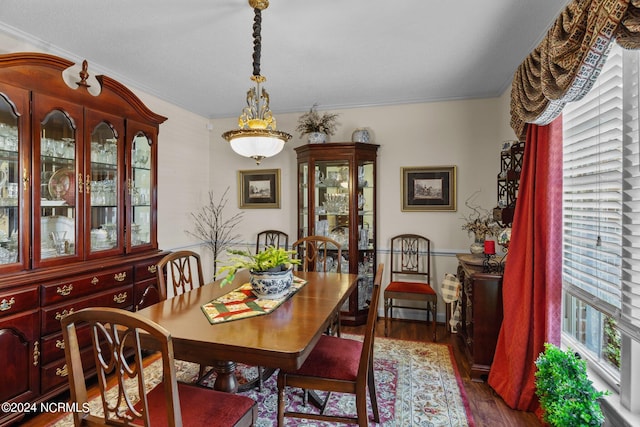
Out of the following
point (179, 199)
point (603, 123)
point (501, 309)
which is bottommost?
point (501, 309)

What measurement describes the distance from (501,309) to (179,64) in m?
3.21

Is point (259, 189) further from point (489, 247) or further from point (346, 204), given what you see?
point (489, 247)

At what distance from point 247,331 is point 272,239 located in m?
2.78

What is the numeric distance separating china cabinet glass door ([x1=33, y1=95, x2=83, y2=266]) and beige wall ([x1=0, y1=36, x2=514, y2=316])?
1.24 m

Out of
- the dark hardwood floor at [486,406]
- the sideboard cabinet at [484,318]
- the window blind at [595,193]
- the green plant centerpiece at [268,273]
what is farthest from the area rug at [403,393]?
the window blind at [595,193]

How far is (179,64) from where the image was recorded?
Answer: 2.79 m

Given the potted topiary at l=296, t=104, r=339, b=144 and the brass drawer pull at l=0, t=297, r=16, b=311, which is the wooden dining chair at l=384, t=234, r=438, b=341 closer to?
the potted topiary at l=296, t=104, r=339, b=144

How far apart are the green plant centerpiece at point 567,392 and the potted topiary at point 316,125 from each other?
283 centimetres

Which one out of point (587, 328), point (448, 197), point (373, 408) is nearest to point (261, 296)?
point (373, 408)

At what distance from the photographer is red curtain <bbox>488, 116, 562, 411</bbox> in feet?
6.42

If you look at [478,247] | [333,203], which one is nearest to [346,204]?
[333,203]

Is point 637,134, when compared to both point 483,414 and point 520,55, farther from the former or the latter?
point 483,414

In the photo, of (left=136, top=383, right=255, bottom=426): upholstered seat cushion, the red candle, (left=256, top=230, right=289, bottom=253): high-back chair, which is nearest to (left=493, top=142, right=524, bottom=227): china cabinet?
the red candle

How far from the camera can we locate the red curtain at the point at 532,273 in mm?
1957
